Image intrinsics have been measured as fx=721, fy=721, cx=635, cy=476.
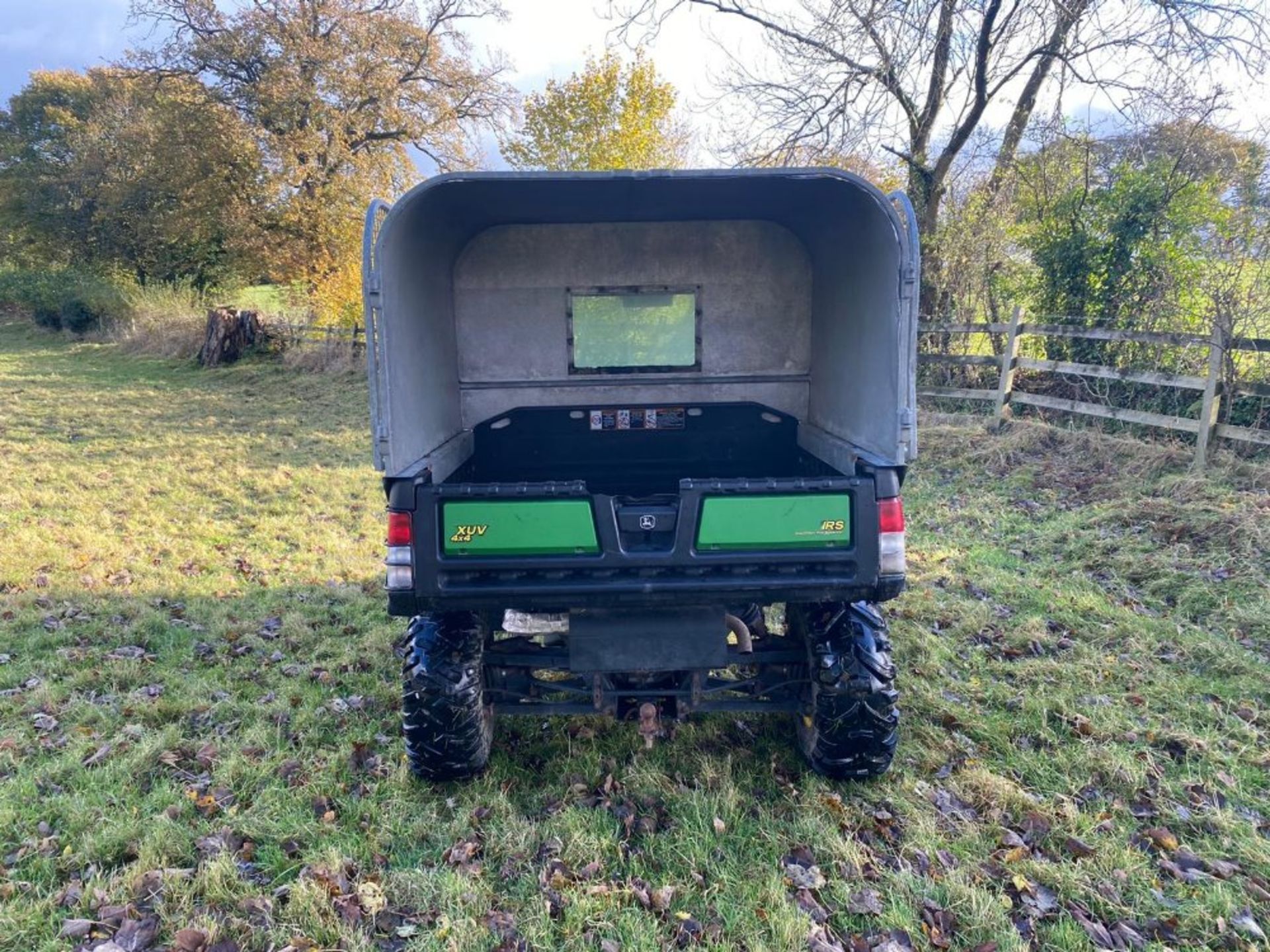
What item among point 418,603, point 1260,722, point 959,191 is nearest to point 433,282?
point 418,603

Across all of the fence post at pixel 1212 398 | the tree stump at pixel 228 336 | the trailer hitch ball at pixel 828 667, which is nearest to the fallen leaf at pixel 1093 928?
the trailer hitch ball at pixel 828 667

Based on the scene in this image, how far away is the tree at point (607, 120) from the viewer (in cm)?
1962

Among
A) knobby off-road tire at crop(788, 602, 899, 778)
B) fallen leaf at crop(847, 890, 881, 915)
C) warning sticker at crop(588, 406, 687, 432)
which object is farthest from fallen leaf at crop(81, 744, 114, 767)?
fallen leaf at crop(847, 890, 881, 915)

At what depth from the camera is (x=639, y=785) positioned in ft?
9.90

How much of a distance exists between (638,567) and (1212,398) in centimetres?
688

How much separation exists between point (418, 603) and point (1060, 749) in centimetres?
283

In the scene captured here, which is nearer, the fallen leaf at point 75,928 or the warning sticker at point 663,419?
the fallen leaf at point 75,928

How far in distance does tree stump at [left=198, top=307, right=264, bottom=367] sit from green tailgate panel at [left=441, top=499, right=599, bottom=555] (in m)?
18.8

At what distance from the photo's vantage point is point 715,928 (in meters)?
2.29

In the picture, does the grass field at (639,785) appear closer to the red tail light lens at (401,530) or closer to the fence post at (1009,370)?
the red tail light lens at (401,530)

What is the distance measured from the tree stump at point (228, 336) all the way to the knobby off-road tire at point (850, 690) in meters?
19.3

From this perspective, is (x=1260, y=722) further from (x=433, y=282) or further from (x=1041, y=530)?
(x=433, y=282)

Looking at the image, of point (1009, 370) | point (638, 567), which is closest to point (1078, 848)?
point (638, 567)

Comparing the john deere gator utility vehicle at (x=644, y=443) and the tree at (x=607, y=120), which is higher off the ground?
the tree at (x=607, y=120)
